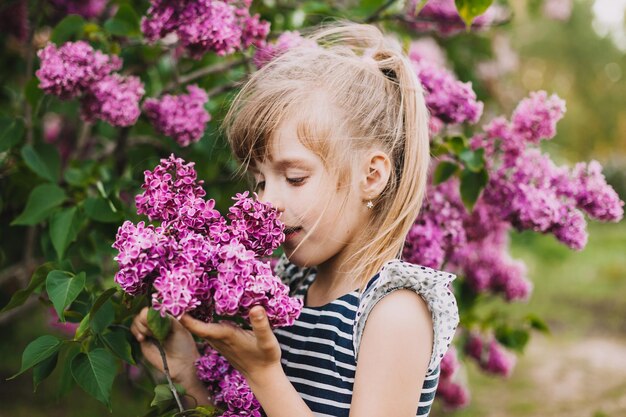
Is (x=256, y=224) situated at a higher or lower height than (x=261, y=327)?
higher

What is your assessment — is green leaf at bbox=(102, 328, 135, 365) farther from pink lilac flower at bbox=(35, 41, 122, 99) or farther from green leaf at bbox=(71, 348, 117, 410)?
pink lilac flower at bbox=(35, 41, 122, 99)

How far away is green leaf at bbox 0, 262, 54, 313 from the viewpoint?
5.43 feet

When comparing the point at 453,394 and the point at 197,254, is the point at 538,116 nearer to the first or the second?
the point at 197,254

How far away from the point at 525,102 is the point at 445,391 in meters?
1.60

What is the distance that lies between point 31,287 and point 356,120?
2.95 feet

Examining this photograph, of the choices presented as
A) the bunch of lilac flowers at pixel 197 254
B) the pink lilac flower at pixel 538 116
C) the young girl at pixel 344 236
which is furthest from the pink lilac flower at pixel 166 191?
the pink lilac flower at pixel 538 116

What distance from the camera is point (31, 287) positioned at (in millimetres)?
1687

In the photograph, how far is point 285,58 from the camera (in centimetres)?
199

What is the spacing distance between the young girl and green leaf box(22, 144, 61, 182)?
2.33 feet

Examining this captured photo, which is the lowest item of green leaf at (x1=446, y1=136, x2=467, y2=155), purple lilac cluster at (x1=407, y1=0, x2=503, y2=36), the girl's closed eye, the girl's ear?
the girl's closed eye

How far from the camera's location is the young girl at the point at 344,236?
1.56m

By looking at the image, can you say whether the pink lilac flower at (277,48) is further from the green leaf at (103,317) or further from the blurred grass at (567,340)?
the blurred grass at (567,340)

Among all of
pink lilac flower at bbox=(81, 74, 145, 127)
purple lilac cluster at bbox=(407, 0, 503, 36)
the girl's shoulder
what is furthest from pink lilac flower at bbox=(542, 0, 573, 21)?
pink lilac flower at bbox=(81, 74, 145, 127)

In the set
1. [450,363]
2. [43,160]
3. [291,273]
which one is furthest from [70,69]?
[450,363]
